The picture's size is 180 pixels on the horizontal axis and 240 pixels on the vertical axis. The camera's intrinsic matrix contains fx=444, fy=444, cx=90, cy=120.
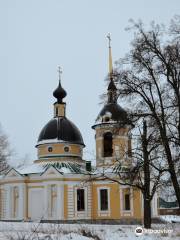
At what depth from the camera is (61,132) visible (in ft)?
131

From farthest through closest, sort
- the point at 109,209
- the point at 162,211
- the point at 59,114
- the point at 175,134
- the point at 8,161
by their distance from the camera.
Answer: the point at 162,211
the point at 8,161
the point at 59,114
the point at 109,209
the point at 175,134

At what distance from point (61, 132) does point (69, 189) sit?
6.00 metres

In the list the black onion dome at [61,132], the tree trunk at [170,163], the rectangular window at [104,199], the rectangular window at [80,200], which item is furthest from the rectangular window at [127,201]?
the tree trunk at [170,163]

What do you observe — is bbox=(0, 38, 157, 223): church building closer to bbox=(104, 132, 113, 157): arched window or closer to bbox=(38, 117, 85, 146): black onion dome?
bbox=(104, 132, 113, 157): arched window

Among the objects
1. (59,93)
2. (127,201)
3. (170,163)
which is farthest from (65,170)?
(170,163)

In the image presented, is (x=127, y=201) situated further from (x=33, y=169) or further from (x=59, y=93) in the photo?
(x=59, y=93)

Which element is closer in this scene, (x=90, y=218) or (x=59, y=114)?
(x=90, y=218)

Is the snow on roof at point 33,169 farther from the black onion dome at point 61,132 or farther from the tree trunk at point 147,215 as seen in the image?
the tree trunk at point 147,215

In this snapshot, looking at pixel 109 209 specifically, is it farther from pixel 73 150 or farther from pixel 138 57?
pixel 138 57

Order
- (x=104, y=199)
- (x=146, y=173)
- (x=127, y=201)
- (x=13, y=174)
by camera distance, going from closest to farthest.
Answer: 1. (x=146, y=173)
2. (x=127, y=201)
3. (x=104, y=199)
4. (x=13, y=174)

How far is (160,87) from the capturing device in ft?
64.4

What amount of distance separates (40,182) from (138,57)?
64.9ft

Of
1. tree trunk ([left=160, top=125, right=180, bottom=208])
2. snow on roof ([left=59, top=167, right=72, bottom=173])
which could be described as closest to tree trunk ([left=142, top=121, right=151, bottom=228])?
tree trunk ([left=160, top=125, right=180, bottom=208])

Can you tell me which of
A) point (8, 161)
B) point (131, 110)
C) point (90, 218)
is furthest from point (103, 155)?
point (131, 110)
